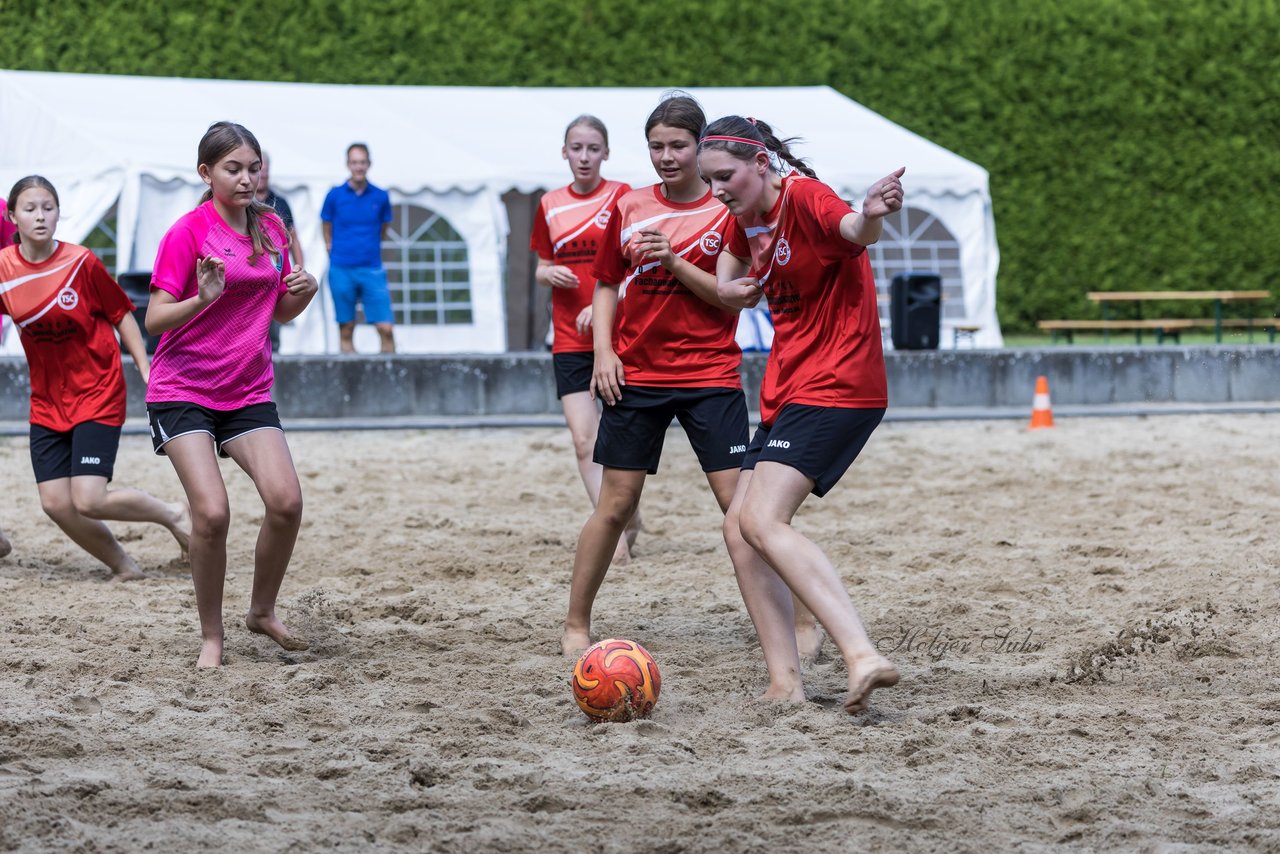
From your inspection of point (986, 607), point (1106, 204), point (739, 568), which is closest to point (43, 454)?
point (739, 568)

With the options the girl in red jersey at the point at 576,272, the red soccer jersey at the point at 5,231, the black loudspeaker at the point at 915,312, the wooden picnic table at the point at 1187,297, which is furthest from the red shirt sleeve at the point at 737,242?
the wooden picnic table at the point at 1187,297

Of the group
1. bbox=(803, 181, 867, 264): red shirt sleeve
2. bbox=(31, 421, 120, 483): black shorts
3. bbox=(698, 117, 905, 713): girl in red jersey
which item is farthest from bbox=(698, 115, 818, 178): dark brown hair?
bbox=(31, 421, 120, 483): black shorts

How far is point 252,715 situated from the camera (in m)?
4.46

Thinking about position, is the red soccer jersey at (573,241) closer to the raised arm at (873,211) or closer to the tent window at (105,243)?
the raised arm at (873,211)

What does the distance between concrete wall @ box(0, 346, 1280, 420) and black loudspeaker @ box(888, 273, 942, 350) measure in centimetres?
41

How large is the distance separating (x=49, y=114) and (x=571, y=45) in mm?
7261

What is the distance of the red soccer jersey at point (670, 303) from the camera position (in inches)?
207

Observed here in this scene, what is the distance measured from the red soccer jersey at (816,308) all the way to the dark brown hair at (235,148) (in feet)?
5.24

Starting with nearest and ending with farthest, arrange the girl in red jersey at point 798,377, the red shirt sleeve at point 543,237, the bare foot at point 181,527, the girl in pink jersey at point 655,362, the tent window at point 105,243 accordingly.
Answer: the girl in red jersey at point 798,377 → the girl in pink jersey at point 655,362 → the bare foot at point 181,527 → the red shirt sleeve at point 543,237 → the tent window at point 105,243

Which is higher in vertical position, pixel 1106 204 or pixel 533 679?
pixel 1106 204

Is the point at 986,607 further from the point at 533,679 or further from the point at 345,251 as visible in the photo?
the point at 345,251

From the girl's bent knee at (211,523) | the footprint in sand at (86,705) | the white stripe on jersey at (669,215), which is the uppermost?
the white stripe on jersey at (669,215)

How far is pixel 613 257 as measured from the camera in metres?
5.30

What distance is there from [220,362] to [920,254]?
14.0m
